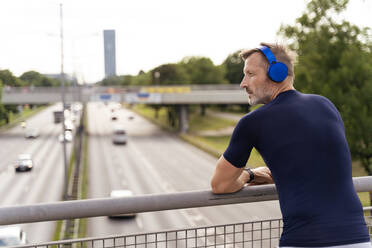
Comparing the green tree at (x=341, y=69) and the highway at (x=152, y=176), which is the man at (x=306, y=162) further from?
the green tree at (x=341, y=69)

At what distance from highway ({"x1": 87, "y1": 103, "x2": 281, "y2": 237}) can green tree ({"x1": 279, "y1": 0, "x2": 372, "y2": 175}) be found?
4437 mm

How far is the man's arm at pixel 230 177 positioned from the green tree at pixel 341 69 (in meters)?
10.2

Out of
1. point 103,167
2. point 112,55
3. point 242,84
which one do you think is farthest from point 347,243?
point 103,167

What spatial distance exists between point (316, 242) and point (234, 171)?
0.44m

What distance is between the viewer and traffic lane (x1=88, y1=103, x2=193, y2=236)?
13768 millimetres

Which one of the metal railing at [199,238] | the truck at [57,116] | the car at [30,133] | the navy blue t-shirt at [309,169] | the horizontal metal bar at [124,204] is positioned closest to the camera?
the navy blue t-shirt at [309,169]

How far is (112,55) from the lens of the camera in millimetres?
4547

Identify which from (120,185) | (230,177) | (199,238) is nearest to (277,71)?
(230,177)

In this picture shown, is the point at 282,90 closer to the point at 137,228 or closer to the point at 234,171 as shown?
the point at 234,171

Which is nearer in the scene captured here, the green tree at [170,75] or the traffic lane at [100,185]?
the traffic lane at [100,185]

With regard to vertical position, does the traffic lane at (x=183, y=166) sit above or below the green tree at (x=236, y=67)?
below

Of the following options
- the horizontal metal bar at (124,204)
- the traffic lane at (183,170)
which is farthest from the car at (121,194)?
the traffic lane at (183,170)

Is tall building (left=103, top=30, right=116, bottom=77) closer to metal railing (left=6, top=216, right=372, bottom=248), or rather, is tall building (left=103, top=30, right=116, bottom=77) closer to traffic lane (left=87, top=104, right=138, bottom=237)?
traffic lane (left=87, top=104, right=138, bottom=237)

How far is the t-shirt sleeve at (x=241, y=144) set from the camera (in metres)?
1.62
